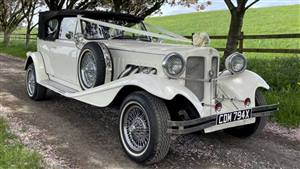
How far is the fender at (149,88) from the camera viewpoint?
13.8 feet

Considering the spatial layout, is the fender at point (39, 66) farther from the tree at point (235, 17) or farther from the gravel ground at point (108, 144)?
the tree at point (235, 17)

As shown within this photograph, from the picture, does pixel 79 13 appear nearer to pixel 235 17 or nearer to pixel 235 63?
pixel 235 63

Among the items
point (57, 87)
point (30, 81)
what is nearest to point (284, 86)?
point (57, 87)

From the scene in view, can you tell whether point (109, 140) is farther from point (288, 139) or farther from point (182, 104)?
point (288, 139)

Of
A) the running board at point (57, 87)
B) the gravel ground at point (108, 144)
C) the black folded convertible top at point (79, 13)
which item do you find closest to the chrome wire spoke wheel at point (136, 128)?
the gravel ground at point (108, 144)

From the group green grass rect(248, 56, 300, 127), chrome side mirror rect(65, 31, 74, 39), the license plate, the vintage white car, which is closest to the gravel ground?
the vintage white car

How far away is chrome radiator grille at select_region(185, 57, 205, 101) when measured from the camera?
184 inches

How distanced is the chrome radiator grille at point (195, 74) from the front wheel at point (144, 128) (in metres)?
0.62

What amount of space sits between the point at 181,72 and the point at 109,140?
1.51 metres

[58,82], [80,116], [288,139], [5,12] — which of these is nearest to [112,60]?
[80,116]

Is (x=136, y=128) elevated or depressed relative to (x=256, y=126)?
elevated

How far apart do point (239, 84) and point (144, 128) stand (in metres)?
1.56

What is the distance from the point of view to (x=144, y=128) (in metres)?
4.42

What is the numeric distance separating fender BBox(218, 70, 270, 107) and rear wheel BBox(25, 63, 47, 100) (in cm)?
403
